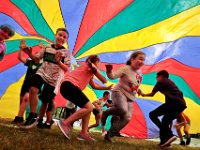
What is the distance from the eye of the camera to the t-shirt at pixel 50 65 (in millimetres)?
3068

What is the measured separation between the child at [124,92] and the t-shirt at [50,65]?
52 cm

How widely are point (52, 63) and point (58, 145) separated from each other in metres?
1.15

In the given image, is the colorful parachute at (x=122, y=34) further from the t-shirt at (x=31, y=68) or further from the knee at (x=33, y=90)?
the knee at (x=33, y=90)

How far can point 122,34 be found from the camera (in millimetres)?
4840

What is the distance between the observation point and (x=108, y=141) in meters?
3.04

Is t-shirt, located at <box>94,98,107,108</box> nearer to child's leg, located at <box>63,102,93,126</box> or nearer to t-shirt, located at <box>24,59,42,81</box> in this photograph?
t-shirt, located at <box>24,59,42,81</box>

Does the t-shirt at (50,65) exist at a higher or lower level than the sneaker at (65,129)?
higher

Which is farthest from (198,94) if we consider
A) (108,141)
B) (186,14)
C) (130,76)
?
(108,141)

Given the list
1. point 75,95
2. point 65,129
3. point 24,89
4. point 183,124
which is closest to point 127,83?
point 75,95

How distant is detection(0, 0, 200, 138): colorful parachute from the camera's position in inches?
185

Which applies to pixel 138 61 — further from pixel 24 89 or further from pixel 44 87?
pixel 24 89

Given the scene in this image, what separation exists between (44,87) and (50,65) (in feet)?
0.76

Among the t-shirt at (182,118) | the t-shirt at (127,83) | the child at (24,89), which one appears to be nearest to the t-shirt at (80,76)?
the t-shirt at (127,83)

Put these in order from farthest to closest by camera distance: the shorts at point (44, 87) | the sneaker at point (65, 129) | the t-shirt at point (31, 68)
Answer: the t-shirt at point (31, 68) < the shorts at point (44, 87) < the sneaker at point (65, 129)
